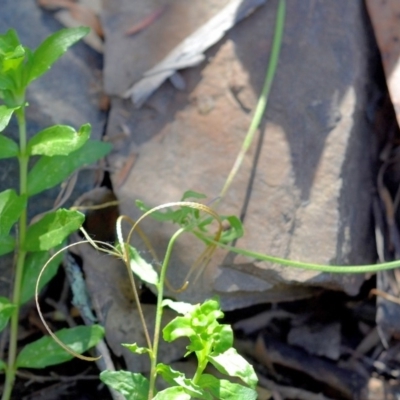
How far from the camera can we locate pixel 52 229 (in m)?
1.52

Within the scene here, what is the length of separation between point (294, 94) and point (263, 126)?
132 mm

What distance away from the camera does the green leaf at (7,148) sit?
155 centimetres

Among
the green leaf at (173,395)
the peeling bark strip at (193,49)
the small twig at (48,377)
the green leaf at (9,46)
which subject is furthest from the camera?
the peeling bark strip at (193,49)

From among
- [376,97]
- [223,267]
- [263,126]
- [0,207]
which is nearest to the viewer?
[0,207]

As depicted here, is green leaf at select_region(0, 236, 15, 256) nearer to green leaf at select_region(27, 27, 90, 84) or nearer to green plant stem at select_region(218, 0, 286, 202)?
green leaf at select_region(27, 27, 90, 84)

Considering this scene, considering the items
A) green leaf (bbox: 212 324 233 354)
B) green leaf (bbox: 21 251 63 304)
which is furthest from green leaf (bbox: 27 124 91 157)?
green leaf (bbox: 212 324 233 354)

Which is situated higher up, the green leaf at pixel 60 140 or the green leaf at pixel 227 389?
the green leaf at pixel 60 140

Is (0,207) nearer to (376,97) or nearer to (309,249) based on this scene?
(309,249)

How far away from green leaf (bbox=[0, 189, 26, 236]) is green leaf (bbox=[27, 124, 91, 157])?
0.40ft

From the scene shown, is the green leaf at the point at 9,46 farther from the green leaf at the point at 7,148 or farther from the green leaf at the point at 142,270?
the green leaf at the point at 142,270

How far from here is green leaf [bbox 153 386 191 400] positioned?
50.3 inches

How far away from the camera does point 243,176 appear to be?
1.83 meters

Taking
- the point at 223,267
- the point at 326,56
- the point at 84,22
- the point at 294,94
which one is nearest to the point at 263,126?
the point at 294,94

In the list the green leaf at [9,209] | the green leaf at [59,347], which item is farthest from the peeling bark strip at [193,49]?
the green leaf at [59,347]
